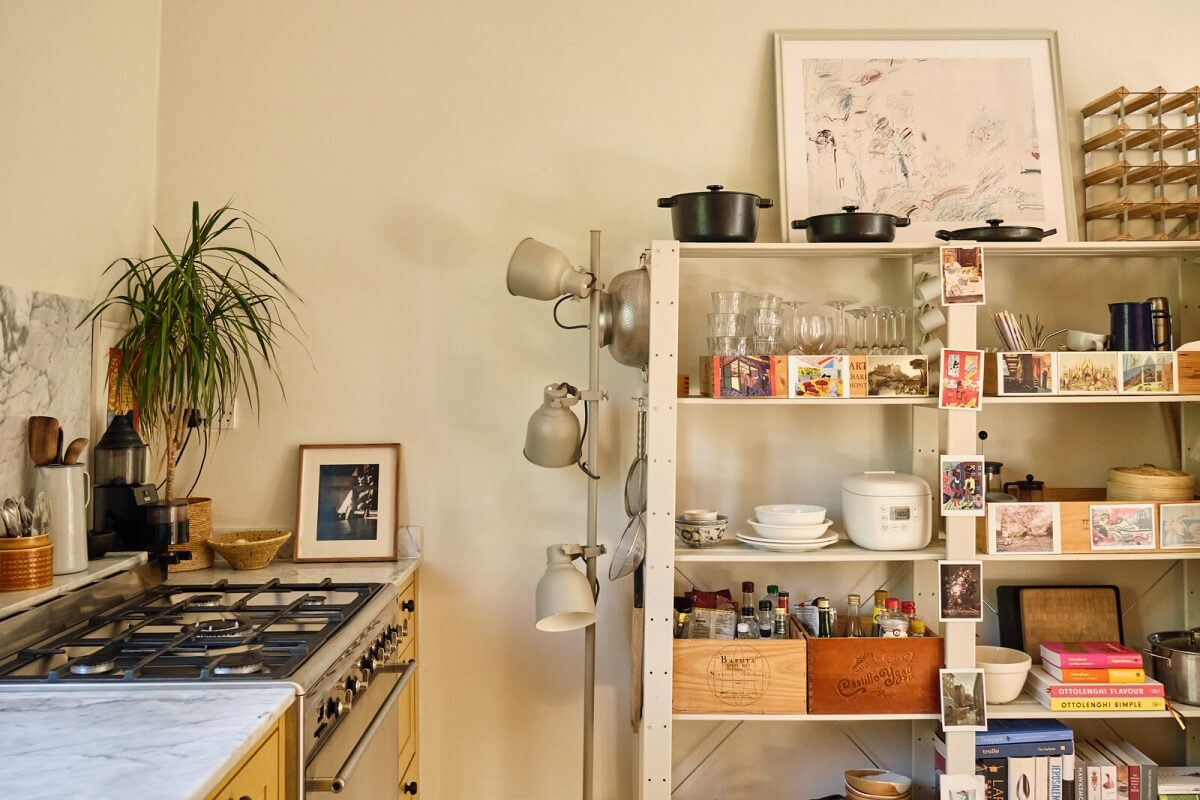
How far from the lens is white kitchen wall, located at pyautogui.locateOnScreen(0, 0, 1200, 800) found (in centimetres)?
266

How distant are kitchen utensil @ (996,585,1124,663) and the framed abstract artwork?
1.01 m

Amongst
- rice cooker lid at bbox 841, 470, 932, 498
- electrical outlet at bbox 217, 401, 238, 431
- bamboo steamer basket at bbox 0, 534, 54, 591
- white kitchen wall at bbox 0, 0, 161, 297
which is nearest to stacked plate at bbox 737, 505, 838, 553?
rice cooker lid at bbox 841, 470, 932, 498

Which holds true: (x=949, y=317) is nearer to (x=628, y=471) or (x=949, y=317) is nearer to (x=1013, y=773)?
(x=628, y=471)

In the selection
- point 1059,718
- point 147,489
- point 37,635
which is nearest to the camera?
point 37,635

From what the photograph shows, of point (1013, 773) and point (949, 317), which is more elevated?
point (949, 317)

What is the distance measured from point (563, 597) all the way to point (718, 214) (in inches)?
39.6

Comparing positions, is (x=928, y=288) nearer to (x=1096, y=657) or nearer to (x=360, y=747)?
(x=1096, y=657)

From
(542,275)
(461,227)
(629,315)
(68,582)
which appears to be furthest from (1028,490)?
(68,582)

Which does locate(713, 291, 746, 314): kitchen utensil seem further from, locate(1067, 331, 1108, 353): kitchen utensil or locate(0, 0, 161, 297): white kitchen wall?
locate(0, 0, 161, 297): white kitchen wall

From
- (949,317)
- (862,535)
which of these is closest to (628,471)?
(862,535)

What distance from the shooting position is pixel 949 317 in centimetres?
237

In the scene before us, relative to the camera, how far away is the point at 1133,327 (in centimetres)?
244

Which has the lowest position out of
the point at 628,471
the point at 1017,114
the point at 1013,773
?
the point at 1013,773

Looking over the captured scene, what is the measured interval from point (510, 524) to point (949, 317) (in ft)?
4.28
